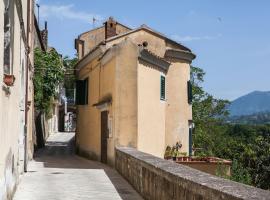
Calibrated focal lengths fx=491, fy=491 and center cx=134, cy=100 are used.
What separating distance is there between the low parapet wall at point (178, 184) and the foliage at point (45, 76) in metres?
14.2

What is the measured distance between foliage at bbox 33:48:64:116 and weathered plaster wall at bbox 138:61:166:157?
26.7 feet

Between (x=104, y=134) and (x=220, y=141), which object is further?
(x=220, y=141)

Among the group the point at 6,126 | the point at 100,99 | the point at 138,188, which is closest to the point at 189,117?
the point at 100,99

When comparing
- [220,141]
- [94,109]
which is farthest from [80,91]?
[220,141]

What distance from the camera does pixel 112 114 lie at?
19.1 meters

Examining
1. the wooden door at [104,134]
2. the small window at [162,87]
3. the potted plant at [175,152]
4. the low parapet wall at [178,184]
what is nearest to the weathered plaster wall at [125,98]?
the wooden door at [104,134]

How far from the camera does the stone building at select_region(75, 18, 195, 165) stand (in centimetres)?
1875

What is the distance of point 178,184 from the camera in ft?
25.3

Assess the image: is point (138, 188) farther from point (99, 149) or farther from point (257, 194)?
point (99, 149)

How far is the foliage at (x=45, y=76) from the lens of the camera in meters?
26.8

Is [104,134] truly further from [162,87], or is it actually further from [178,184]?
[178,184]

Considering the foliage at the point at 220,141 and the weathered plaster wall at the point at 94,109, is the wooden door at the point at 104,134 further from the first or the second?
the foliage at the point at 220,141

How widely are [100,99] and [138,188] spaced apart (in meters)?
10.5

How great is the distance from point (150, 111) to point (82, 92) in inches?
297
